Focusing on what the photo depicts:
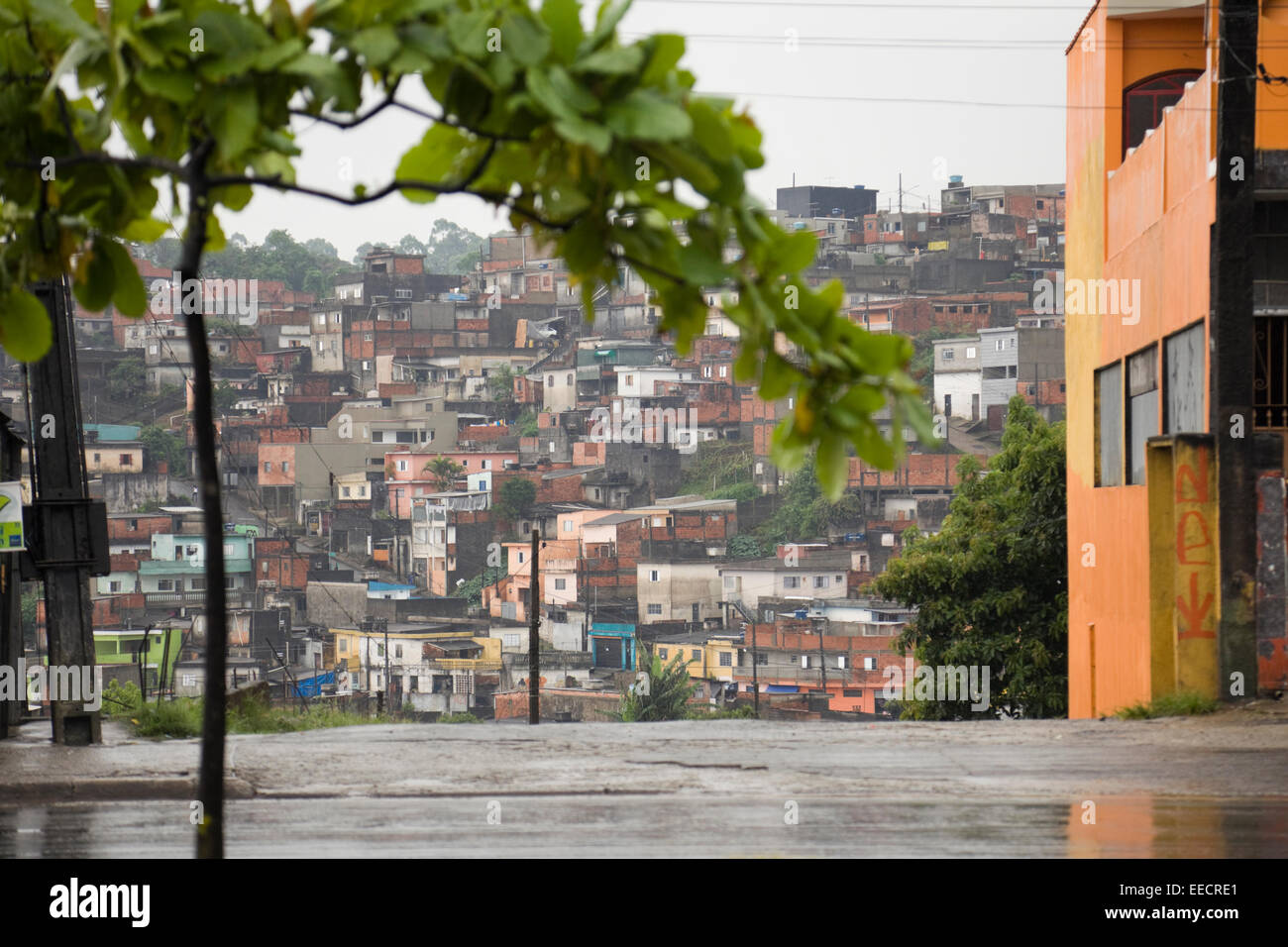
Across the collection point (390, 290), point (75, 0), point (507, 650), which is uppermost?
point (390, 290)

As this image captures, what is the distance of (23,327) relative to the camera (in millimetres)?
2871

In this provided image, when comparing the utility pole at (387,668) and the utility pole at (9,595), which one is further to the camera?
the utility pole at (387,668)

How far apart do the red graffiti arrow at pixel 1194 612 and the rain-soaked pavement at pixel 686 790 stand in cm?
96

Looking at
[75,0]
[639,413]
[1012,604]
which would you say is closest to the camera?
[75,0]

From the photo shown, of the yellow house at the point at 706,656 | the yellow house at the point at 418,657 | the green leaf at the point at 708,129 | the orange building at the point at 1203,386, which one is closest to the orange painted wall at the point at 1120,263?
the orange building at the point at 1203,386

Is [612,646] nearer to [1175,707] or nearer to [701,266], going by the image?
[1175,707]

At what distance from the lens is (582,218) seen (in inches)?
104

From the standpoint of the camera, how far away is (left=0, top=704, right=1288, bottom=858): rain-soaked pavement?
7652mm

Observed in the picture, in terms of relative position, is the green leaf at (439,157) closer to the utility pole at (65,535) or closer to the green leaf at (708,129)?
the green leaf at (708,129)

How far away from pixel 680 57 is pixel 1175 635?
12912 mm

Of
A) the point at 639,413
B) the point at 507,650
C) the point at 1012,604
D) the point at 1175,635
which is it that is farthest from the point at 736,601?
the point at 1175,635

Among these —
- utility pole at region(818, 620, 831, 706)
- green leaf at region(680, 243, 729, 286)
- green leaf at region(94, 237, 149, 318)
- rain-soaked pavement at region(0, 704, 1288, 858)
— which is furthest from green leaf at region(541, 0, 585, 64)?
utility pole at region(818, 620, 831, 706)

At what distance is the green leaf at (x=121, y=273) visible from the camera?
2953mm

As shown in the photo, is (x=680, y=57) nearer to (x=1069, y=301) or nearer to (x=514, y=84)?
(x=514, y=84)
